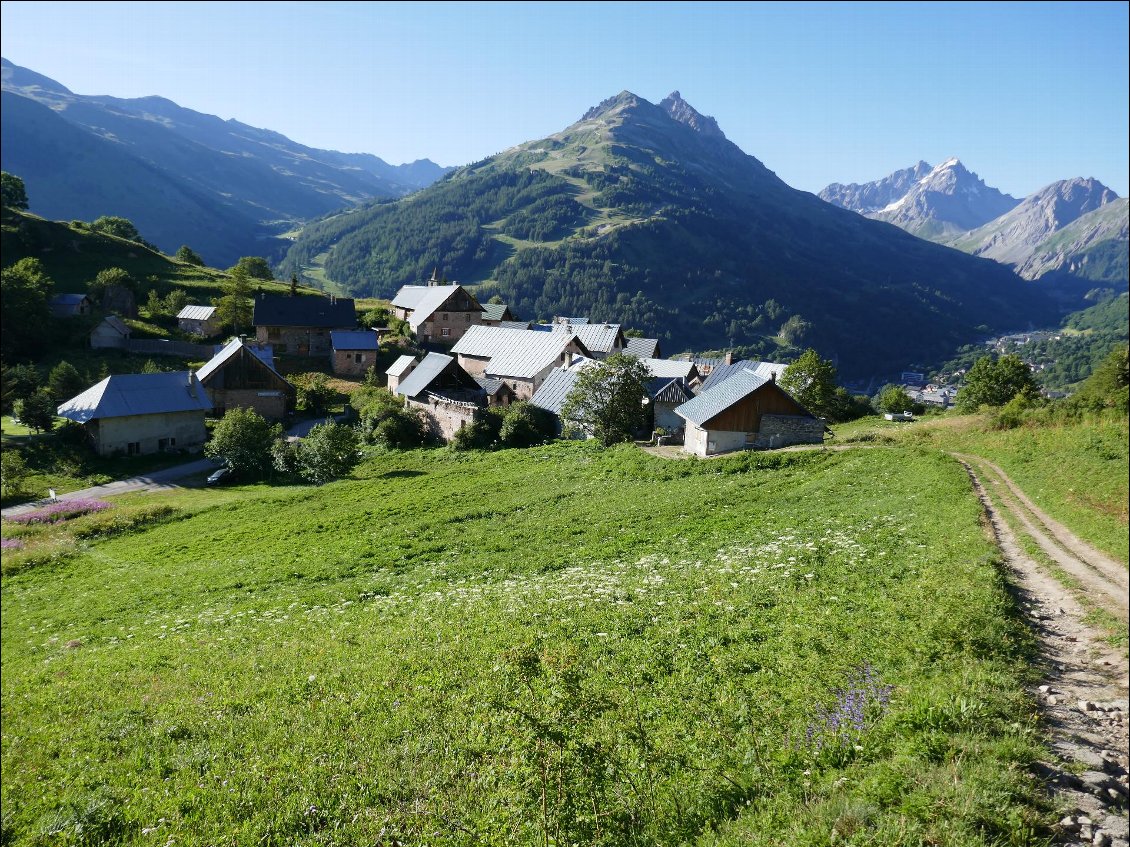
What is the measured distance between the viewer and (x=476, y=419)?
50.1m

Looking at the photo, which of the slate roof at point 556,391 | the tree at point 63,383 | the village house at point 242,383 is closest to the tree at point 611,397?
the slate roof at point 556,391

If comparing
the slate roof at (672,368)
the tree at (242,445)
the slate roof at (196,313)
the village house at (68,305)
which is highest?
the slate roof at (672,368)

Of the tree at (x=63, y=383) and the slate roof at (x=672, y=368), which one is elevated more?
the slate roof at (x=672, y=368)

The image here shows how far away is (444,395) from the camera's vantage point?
56812mm

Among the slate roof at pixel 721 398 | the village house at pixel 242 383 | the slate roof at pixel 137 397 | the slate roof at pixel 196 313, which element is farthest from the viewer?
the slate roof at pixel 196 313

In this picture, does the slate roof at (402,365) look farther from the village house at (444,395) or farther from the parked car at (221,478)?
the parked car at (221,478)

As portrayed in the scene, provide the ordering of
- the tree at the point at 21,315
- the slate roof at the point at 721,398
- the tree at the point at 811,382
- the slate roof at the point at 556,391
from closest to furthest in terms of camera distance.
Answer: the slate roof at the point at 721,398 < the slate roof at the point at 556,391 < the tree at the point at 811,382 < the tree at the point at 21,315

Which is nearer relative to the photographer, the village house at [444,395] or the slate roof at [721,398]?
the slate roof at [721,398]

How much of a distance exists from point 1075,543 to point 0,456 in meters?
57.7

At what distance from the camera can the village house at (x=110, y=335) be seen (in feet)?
252

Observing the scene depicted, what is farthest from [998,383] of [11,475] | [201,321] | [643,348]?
[201,321]

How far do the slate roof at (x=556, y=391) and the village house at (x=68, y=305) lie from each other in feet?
232

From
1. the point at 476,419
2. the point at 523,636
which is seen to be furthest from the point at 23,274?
the point at 523,636

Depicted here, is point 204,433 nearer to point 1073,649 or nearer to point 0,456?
point 0,456
